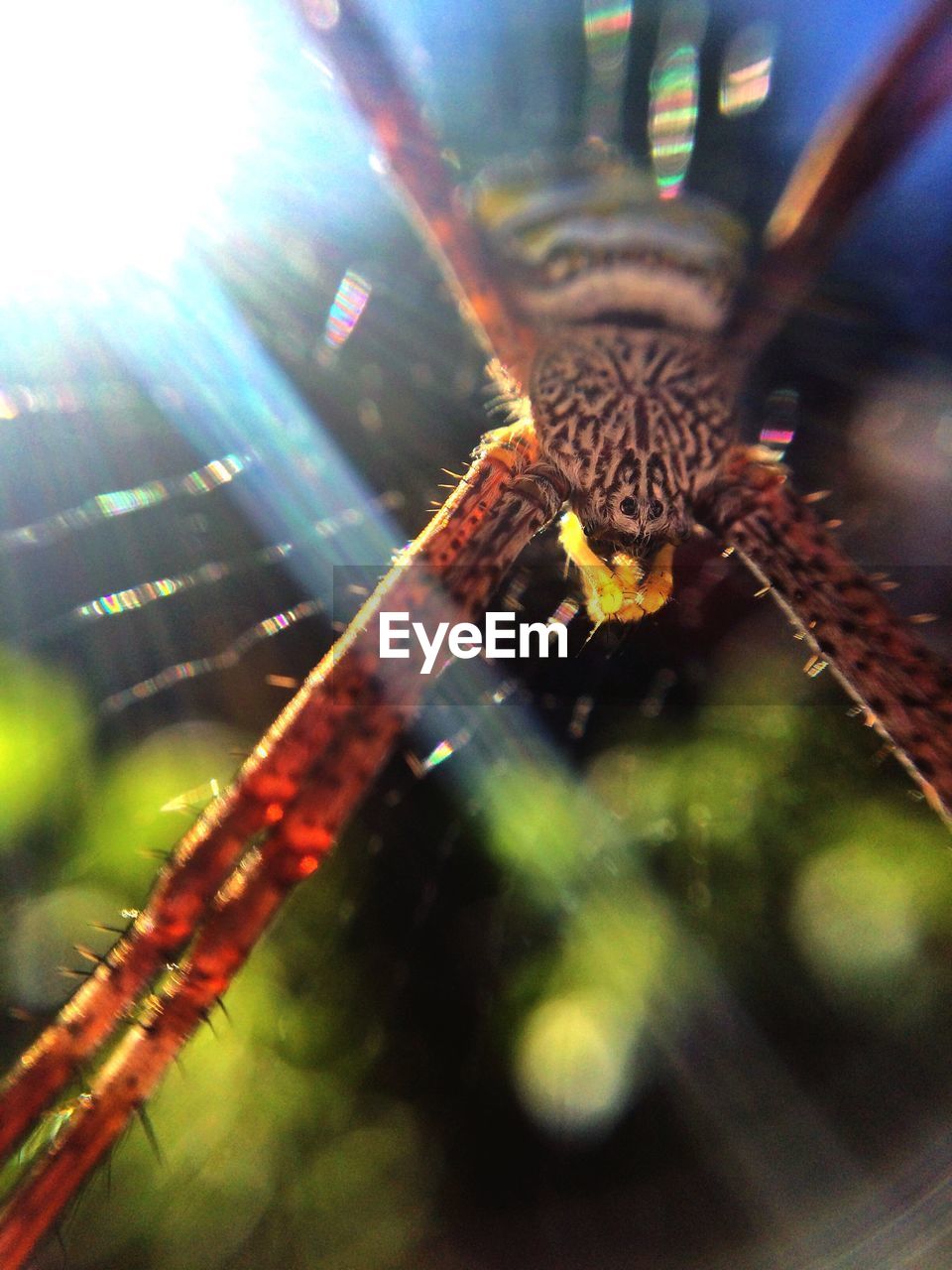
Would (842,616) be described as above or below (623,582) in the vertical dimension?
below

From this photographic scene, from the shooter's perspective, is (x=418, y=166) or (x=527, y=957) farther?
(x=527, y=957)

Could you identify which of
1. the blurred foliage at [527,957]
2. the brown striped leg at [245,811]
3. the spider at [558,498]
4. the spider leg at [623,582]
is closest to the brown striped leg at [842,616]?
the spider at [558,498]

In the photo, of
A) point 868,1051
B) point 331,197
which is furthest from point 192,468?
point 868,1051

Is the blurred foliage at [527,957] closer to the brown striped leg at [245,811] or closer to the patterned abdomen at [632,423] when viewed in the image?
the brown striped leg at [245,811]

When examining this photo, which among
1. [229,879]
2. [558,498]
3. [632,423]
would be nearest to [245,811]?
[229,879]

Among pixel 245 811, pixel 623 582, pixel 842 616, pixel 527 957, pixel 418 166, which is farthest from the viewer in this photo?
pixel 527 957

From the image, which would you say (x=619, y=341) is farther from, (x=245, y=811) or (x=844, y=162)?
(x=245, y=811)
